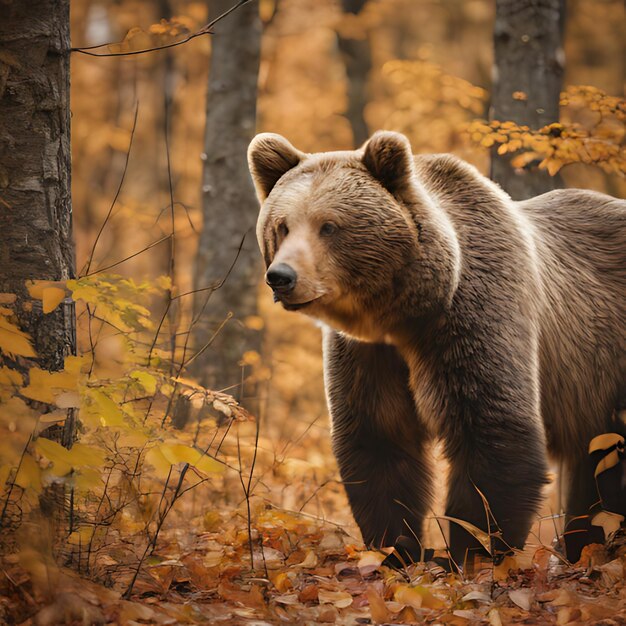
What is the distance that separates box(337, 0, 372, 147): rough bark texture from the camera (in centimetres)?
1364

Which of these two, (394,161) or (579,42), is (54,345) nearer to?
(394,161)

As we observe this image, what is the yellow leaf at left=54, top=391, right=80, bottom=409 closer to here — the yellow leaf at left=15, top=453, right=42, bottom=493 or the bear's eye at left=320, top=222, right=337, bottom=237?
the yellow leaf at left=15, top=453, right=42, bottom=493

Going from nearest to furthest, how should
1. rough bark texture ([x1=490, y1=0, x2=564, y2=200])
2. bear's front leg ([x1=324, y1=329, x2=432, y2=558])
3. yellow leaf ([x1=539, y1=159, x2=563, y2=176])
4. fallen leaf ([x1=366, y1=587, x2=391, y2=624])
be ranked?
fallen leaf ([x1=366, y1=587, x2=391, y2=624])
bear's front leg ([x1=324, y1=329, x2=432, y2=558])
yellow leaf ([x1=539, y1=159, x2=563, y2=176])
rough bark texture ([x1=490, y1=0, x2=564, y2=200])

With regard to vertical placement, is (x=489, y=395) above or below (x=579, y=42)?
below

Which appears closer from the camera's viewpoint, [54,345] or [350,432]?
[54,345]

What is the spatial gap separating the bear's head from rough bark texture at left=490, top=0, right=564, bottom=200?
8.81 feet

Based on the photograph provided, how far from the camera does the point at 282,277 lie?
3.46m

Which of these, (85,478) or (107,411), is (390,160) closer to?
(107,411)

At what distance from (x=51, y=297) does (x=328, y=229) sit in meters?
1.32

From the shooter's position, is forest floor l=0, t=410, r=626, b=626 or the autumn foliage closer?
forest floor l=0, t=410, r=626, b=626

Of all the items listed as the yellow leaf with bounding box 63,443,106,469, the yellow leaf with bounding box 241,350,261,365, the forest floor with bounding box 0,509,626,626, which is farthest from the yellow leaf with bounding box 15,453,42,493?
the yellow leaf with bounding box 241,350,261,365

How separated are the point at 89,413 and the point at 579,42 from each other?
15.8 m

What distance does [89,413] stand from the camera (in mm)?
3109

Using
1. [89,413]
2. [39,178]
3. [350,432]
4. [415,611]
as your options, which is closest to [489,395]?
[350,432]
